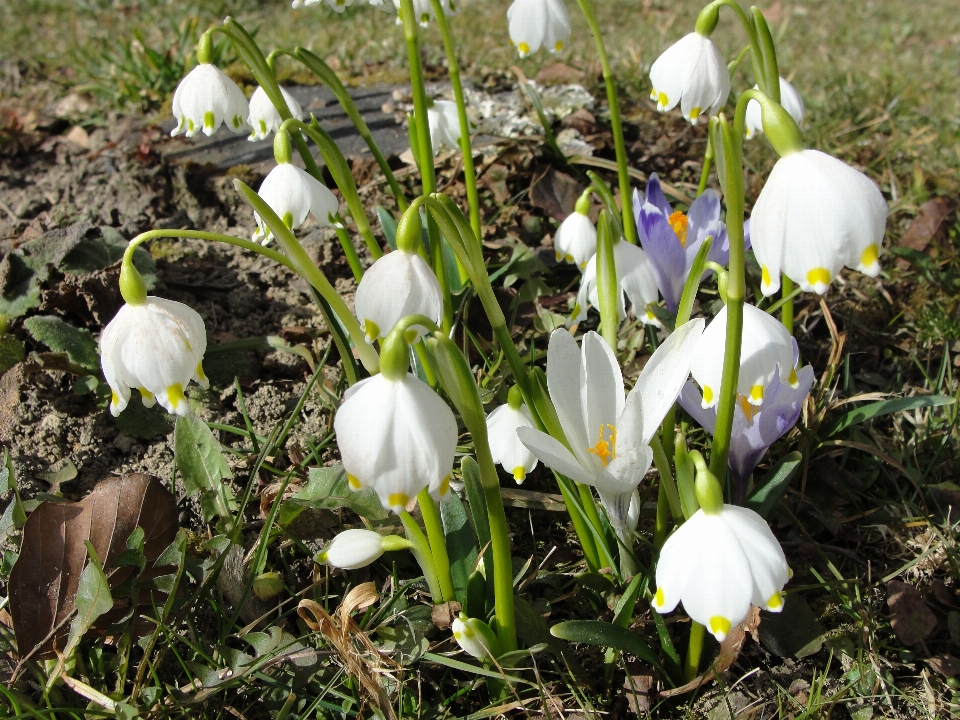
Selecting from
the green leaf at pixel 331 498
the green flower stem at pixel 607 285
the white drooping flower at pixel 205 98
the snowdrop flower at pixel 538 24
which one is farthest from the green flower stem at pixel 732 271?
the white drooping flower at pixel 205 98

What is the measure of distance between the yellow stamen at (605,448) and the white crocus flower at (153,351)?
562 millimetres

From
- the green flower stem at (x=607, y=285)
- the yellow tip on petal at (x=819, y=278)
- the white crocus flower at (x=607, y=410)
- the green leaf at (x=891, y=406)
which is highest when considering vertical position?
the yellow tip on petal at (x=819, y=278)

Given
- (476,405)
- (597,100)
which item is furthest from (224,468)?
(597,100)

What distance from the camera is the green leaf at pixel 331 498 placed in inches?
52.9

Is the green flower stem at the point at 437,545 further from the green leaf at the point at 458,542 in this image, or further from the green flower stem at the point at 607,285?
the green flower stem at the point at 607,285

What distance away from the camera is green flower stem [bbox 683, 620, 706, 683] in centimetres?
119

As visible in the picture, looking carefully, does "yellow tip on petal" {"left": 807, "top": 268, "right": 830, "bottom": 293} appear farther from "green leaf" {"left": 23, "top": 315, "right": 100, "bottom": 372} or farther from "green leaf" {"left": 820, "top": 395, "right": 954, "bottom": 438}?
"green leaf" {"left": 23, "top": 315, "right": 100, "bottom": 372}

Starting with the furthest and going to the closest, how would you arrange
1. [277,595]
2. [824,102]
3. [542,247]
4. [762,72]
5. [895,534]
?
[824,102]
[542,247]
[895,534]
[277,595]
[762,72]

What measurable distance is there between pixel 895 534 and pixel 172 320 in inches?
52.5

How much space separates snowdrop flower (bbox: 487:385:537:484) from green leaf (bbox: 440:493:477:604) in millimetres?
152

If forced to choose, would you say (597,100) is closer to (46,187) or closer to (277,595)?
(46,187)

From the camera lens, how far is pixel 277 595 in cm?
143

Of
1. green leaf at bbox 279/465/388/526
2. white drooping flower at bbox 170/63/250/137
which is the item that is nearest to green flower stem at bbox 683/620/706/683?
green leaf at bbox 279/465/388/526

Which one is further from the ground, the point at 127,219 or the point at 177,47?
the point at 177,47
